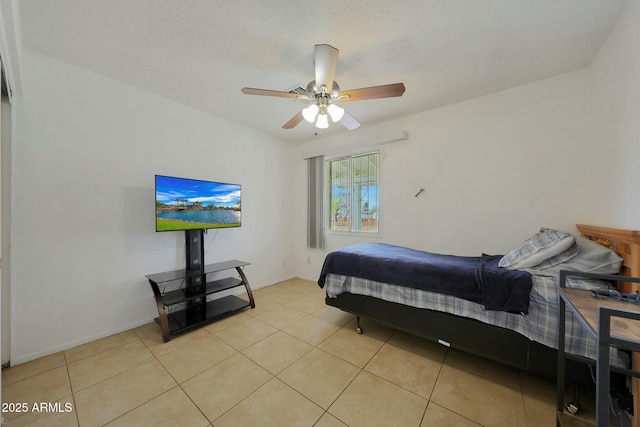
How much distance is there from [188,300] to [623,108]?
397cm

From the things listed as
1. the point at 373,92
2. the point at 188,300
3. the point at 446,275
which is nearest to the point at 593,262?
the point at 446,275

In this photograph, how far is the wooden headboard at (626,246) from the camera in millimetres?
1216

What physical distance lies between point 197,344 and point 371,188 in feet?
9.35

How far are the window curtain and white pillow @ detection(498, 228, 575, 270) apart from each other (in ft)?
8.44

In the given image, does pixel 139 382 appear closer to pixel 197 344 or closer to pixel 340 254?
pixel 197 344

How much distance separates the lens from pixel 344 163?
3723 millimetres

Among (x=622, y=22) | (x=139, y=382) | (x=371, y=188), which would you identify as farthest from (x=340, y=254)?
(x=622, y=22)

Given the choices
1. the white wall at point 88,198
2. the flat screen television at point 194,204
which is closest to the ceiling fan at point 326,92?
the flat screen television at point 194,204

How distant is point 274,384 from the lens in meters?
1.59

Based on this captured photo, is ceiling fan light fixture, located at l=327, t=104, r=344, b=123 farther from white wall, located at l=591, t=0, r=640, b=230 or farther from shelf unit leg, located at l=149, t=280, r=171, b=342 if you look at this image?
shelf unit leg, located at l=149, t=280, r=171, b=342

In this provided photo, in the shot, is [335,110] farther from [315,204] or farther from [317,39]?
[315,204]

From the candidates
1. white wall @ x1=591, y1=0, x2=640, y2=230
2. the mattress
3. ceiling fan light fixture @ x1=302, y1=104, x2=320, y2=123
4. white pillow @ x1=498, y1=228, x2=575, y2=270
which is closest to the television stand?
the mattress

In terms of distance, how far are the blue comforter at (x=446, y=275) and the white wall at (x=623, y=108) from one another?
76 centimetres

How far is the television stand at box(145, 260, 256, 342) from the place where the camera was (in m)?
2.20
